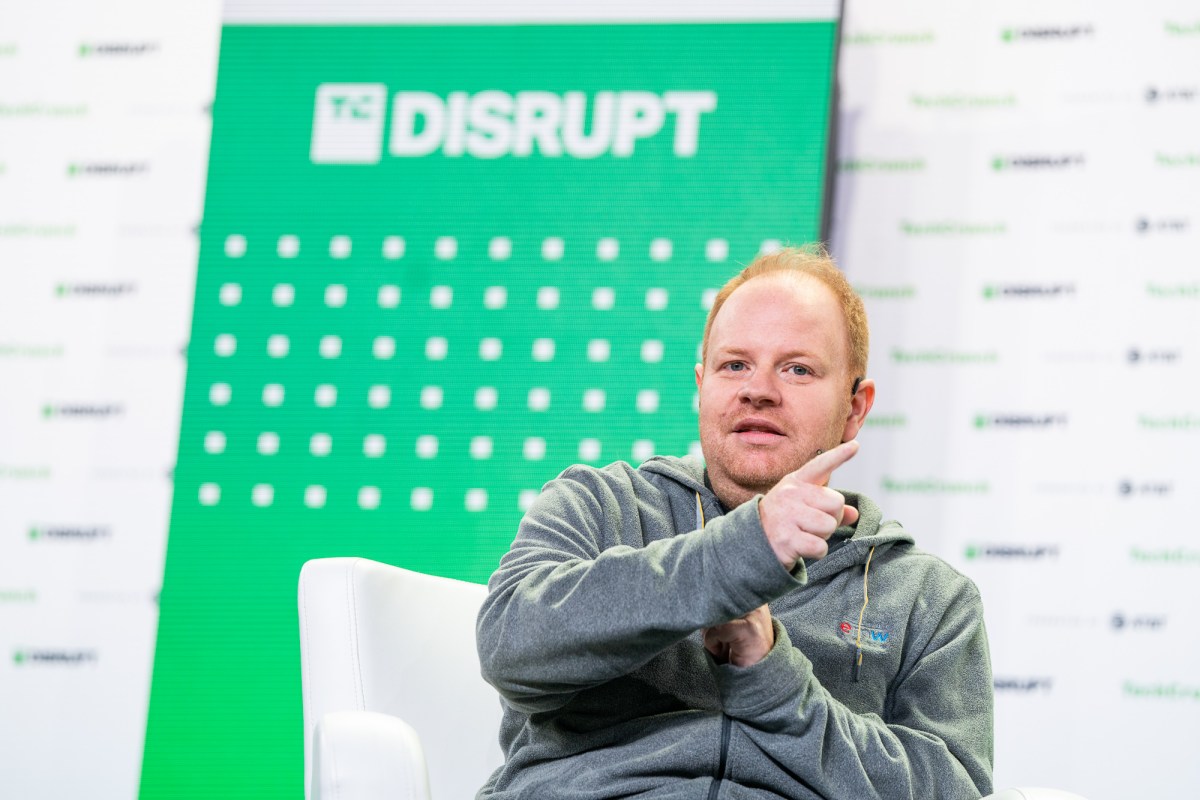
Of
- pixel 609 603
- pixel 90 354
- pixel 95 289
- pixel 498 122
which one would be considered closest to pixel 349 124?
pixel 498 122

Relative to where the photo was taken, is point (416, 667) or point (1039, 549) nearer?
point (416, 667)

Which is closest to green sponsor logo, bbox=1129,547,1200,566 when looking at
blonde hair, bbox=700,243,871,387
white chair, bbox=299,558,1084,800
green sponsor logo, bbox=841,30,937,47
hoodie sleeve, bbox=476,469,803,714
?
green sponsor logo, bbox=841,30,937,47

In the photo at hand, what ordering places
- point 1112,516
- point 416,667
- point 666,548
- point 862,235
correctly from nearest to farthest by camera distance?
point 666,548
point 416,667
point 1112,516
point 862,235

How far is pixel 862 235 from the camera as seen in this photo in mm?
3328

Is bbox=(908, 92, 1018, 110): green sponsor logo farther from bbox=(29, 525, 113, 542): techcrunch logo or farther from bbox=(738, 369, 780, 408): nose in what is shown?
bbox=(29, 525, 113, 542): techcrunch logo

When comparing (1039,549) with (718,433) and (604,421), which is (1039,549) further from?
(718,433)

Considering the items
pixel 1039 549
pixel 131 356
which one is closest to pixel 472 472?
pixel 131 356

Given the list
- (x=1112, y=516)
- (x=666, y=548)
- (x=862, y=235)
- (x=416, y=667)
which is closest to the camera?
(x=666, y=548)

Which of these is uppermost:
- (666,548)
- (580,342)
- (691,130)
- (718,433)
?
(691,130)

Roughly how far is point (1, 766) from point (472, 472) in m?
1.64

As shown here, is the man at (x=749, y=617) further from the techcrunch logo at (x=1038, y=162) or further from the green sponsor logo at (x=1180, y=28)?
the green sponsor logo at (x=1180, y=28)

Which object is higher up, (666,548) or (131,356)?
(131,356)

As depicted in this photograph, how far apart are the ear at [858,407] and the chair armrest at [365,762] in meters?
0.85

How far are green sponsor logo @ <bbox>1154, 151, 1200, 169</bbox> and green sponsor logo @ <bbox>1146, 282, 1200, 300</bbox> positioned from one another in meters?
0.33
